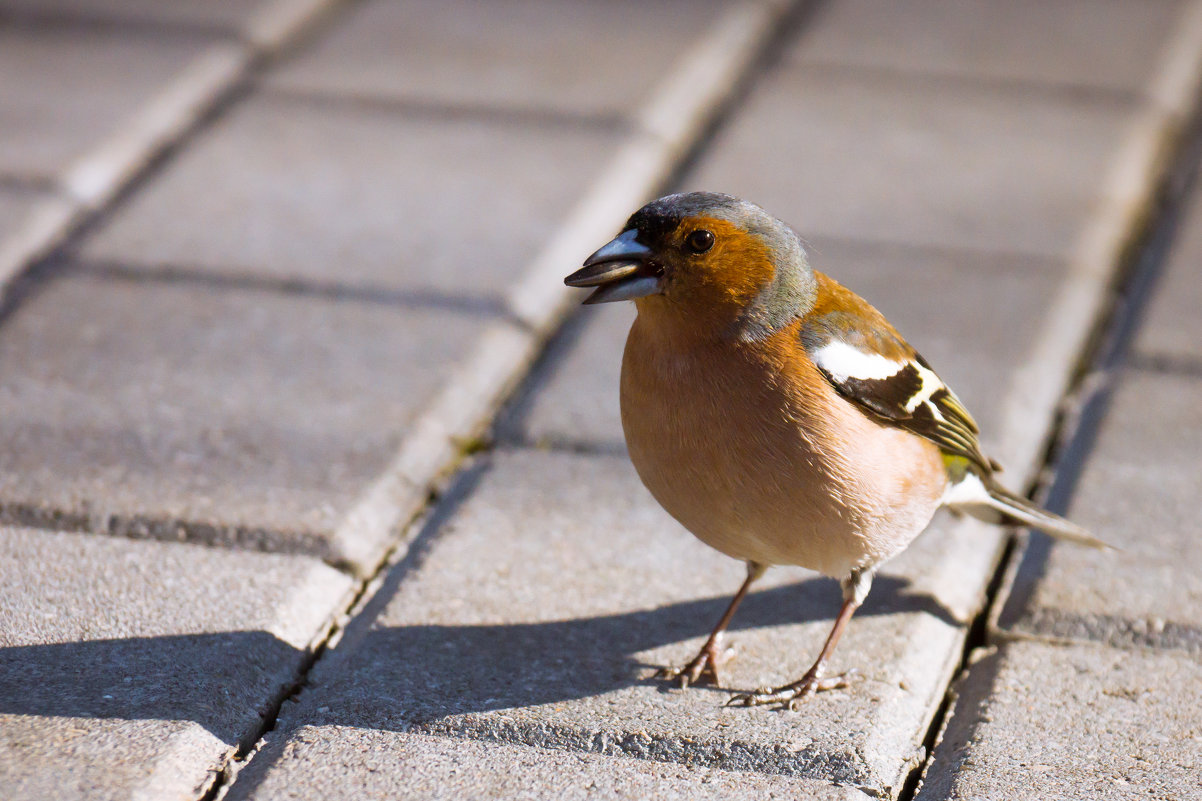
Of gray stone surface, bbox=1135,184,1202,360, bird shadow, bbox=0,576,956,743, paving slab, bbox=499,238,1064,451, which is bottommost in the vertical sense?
gray stone surface, bbox=1135,184,1202,360

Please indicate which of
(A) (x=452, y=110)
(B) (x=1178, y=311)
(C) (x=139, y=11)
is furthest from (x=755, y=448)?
(C) (x=139, y=11)

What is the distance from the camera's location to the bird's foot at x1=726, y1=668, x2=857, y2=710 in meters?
2.90

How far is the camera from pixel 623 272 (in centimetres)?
274

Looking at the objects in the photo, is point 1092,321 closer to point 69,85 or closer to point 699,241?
point 699,241

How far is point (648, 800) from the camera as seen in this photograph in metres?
2.59

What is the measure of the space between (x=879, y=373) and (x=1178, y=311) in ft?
6.75

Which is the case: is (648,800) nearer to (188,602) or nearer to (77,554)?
(188,602)

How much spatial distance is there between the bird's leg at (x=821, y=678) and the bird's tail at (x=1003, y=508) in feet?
1.03

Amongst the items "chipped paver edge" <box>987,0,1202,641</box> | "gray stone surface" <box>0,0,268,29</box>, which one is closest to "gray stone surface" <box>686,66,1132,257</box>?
"chipped paver edge" <box>987,0,1202,641</box>

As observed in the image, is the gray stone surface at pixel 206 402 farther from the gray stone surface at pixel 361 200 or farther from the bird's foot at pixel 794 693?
the bird's foot at pixel 794 693

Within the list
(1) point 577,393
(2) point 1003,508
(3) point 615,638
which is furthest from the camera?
(1) point 577,393

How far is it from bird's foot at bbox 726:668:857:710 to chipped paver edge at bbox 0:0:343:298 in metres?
2.77

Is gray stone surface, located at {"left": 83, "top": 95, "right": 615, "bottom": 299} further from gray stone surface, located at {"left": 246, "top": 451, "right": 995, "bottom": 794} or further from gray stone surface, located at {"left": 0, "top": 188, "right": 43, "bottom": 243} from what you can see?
gray stone surface, located at {"left": 246, "top": 451, "right": 995, "bottom": 794}

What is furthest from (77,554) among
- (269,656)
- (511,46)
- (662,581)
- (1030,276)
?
(511,46)
